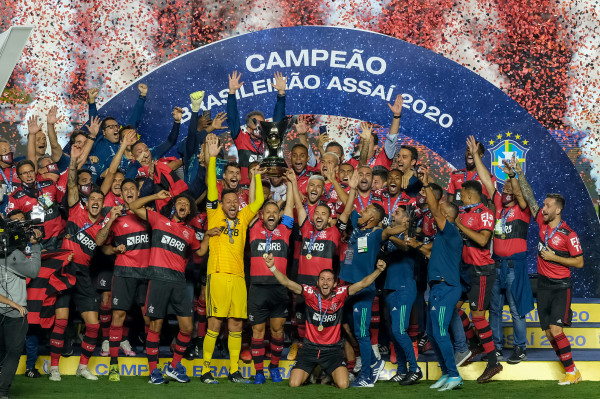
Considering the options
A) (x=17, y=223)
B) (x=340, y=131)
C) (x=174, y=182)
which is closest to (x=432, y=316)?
(x=174, y=182)

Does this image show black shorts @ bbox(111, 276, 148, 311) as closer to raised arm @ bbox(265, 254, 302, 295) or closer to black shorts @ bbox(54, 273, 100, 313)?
black shorts @ bbox(54, 273, 100, 313)

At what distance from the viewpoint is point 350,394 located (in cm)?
734

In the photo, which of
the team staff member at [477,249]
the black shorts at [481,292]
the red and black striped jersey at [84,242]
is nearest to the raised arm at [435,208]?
the team staff member at [477,249]

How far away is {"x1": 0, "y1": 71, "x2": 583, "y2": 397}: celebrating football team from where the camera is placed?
779cm

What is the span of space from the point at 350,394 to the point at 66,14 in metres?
13.4

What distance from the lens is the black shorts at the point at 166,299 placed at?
7.81 m

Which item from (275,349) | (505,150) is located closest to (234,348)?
(275,349)

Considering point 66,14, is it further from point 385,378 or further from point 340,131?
point 385,378

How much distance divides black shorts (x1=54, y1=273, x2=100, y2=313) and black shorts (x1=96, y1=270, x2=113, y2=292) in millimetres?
138

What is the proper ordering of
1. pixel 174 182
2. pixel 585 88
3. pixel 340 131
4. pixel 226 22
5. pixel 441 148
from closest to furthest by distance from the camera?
1. pixel 174 182
2. pixel 441 148
3. pixel 340 131
4. pixel 585 88
5. pixel 226 22

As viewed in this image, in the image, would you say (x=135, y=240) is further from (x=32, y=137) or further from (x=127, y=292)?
(x=32, y=137)

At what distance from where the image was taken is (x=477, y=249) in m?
8.34

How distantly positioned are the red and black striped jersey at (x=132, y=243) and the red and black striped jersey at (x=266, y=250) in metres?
0.99

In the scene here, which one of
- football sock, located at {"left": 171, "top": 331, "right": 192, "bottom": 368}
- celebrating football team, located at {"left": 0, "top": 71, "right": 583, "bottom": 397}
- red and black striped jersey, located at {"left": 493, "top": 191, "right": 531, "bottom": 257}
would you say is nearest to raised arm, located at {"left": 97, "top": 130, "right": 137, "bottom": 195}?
celebrating football team, located at {"left": 0, "top": 71, "right": 583, "bottom": 397}
